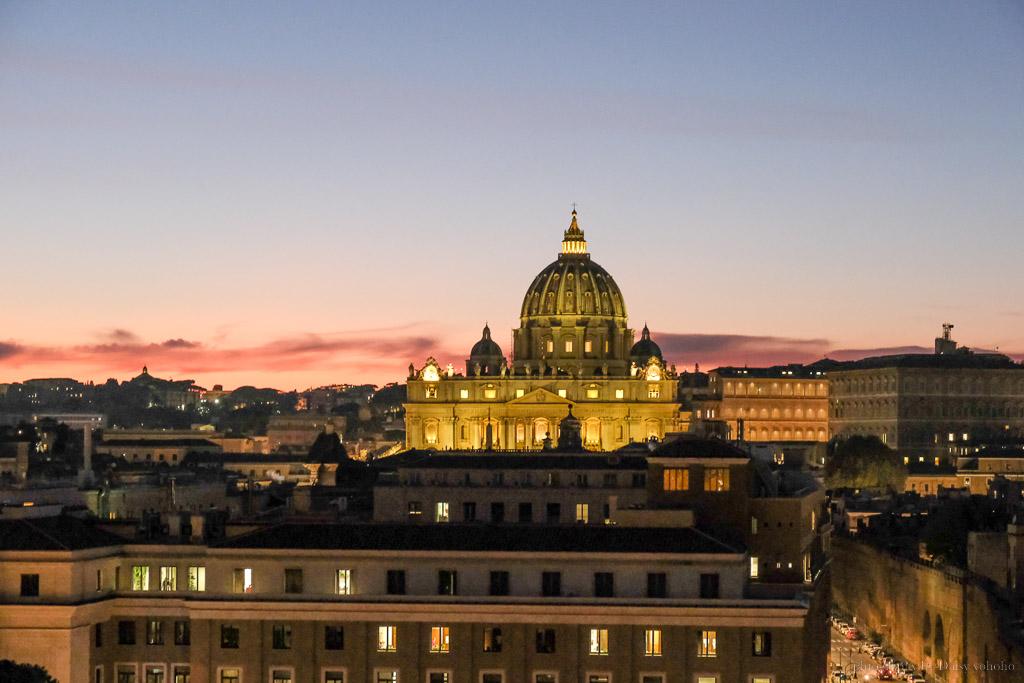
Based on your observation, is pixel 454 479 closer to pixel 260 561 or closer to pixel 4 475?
pixel 260 561

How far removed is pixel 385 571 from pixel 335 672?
2848 mm

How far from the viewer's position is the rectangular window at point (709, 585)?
63500mm

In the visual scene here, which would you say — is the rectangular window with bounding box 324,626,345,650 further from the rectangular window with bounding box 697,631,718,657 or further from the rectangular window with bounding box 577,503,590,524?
the rectangular window with bounding box 577,503,590,524

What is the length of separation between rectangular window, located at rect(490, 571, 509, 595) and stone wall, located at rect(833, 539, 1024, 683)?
652 inches

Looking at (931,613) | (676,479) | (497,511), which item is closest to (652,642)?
(676,479)

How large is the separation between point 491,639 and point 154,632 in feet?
28.2

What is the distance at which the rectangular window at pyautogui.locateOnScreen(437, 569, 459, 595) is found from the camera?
2537 inches

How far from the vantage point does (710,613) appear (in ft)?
206

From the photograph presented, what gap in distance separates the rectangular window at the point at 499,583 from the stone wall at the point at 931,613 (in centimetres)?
1657

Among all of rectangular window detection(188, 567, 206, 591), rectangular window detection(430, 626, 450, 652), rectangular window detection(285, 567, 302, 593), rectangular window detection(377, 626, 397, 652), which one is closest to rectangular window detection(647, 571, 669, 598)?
rectangular window detection(430, 626, 450, 652)

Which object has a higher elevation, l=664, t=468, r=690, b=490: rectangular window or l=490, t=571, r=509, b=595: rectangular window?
l=664, t=468, r=690, b=490: rectangular window

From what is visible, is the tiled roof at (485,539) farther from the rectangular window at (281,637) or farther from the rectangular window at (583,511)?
the rectangular window at (583,511)

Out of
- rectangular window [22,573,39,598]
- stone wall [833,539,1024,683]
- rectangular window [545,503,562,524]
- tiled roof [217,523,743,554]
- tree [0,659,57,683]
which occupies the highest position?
tiled roof [217,523,743,554]

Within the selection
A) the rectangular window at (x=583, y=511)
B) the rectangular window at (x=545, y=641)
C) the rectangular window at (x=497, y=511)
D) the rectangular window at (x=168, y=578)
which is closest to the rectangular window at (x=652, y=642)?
the rectangular window at (x=545, y=641)
